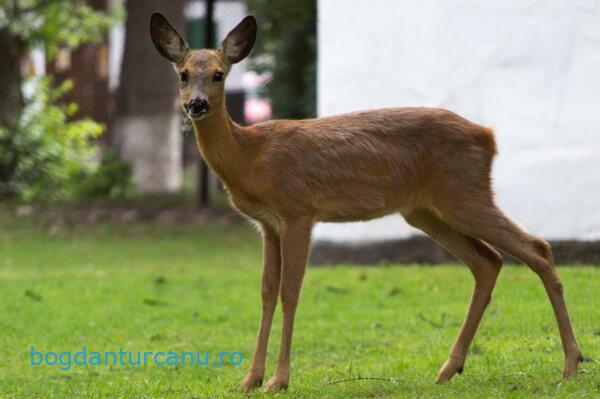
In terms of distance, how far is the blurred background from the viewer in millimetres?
11891

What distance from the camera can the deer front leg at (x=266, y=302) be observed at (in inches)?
274

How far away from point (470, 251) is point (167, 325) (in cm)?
379

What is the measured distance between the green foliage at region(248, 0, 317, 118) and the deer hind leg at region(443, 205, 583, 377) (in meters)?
11.4

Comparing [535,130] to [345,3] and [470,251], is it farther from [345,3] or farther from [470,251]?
[470,251]

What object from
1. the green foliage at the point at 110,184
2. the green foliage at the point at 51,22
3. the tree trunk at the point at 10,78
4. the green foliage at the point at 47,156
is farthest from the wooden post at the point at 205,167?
the green foliage at the point at 51,22

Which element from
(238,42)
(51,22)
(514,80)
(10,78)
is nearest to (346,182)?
(238,42)

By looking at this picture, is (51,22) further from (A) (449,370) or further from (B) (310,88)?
(A) (449,370)

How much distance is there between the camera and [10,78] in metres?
20.5

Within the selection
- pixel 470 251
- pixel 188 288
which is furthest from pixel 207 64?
pixel 188 288

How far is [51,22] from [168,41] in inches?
583

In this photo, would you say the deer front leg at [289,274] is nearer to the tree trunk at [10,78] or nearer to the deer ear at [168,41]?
the deer ear at [168,41]

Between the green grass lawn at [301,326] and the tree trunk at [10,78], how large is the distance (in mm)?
5600

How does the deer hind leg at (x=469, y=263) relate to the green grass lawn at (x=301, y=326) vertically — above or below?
above

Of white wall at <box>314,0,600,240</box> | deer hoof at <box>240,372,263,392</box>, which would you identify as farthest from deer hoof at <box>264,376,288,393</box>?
white wall at <box>314,0,600,240</box>
